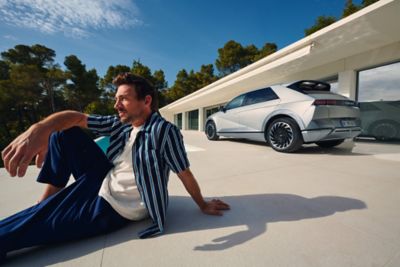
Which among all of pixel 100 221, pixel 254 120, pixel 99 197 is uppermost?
pixel 254 120

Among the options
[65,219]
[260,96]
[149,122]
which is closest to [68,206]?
[65,219]

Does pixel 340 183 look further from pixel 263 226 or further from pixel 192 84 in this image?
pixel 192 84

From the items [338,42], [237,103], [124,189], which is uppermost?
[338,42]

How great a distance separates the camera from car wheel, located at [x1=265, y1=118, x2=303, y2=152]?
3.25 m

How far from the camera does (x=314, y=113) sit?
2.92 meters

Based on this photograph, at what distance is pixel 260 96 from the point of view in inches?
156

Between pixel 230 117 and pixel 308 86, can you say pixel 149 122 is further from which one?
pixel 230 117

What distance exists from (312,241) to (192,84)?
95.0 feet

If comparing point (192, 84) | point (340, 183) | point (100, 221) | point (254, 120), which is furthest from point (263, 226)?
point (192, 84)

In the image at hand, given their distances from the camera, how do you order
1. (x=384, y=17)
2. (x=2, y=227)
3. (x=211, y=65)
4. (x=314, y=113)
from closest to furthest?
(x=2, y=227) → (x=314, y=113) → (x=384, y=17) → (x=211, y=65)

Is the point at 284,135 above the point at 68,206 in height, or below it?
above

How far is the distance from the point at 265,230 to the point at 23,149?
4.71 feet

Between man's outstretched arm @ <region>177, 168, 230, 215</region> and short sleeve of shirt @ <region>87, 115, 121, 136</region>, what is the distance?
0.58 m

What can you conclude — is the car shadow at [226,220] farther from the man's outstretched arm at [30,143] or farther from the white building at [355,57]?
the white building at [355,57]
